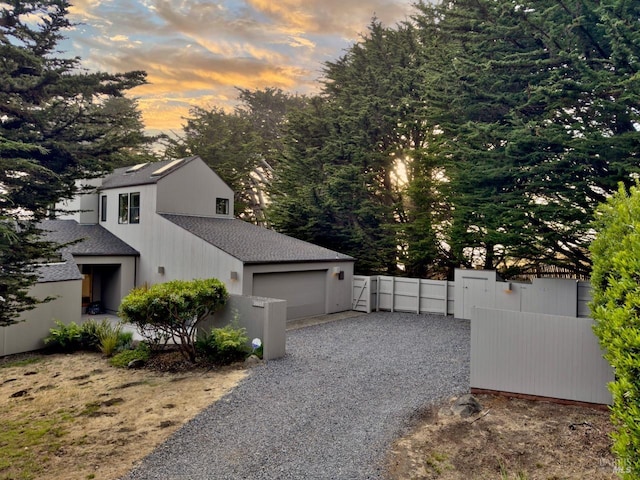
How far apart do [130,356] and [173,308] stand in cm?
189

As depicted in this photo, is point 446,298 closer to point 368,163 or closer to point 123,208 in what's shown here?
point 368,163

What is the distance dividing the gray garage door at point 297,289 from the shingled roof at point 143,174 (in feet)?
21.6

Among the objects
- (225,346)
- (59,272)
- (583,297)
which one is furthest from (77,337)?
(583,297)

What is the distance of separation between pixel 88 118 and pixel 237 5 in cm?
877

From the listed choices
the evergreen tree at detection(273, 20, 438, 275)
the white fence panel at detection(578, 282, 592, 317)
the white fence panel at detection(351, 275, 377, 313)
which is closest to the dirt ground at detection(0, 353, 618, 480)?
the white fence panel at detection(578, 282, 592, 317)

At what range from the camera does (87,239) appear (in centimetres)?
1500

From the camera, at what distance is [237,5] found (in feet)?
42.9

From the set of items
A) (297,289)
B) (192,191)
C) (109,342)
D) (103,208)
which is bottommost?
(109,342)

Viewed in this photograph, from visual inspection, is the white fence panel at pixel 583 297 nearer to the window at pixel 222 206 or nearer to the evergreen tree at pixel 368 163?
the evergreen tree at pixel 368 163

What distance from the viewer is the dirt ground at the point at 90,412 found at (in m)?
4.98

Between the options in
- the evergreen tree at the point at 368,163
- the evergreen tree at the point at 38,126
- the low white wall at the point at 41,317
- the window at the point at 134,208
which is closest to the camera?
the evergreen tree at the point at 38,126

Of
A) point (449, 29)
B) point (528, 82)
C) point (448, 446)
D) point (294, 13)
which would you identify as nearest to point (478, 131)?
point (528, 82)

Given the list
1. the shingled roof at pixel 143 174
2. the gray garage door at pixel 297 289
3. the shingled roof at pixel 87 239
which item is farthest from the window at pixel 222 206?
the gray garage door at pixel 297 289

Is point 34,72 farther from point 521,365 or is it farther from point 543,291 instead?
point 543,291
